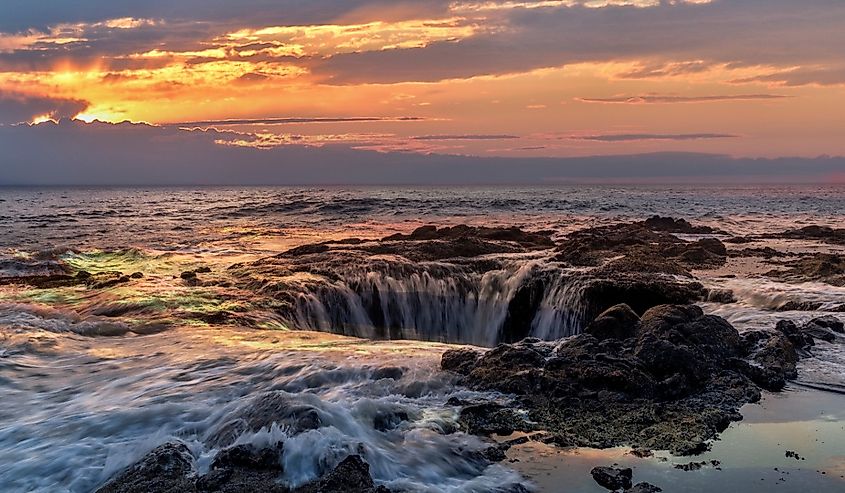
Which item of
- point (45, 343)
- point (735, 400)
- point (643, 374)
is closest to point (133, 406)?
point (45, 343)

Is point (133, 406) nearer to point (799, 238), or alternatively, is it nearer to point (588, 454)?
point (588, 454)

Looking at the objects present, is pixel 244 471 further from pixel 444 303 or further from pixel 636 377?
pixel 444 303

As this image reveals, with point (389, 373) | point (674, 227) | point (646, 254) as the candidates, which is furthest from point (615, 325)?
point (674, 227)

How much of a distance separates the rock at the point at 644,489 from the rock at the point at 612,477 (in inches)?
2.7

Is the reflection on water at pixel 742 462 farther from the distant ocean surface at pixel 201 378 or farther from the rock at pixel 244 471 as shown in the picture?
the rock at pixel 244 471

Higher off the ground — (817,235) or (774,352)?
(774,352)

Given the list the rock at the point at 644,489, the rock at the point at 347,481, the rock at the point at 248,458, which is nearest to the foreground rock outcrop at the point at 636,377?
the rock at the point at 644,489

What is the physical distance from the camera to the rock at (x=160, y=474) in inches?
179

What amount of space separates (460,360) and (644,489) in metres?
3.24

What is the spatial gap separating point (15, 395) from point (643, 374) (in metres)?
6.99

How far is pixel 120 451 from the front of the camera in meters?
5.36

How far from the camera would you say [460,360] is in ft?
24.5

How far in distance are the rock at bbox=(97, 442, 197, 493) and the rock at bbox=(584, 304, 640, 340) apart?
499 cm

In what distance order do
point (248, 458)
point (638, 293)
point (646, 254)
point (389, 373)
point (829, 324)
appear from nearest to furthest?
1. point (248, 458)
2. point (389, 373)
3. point (829, 324)
4. point (638, 293)
5. point (646, 254)
